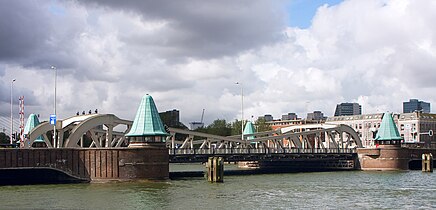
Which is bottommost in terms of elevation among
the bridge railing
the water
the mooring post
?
the water

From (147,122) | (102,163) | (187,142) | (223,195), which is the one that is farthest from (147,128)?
(187,142)

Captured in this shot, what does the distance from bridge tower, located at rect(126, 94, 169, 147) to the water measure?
574 cm

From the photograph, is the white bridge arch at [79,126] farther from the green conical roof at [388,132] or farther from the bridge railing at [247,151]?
the green conical roof at [388,132]

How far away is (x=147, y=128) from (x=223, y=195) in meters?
20.0

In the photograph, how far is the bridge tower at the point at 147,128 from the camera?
82250 millimetres

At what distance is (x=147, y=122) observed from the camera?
273ft

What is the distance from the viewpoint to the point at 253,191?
Result: 71.2 metres

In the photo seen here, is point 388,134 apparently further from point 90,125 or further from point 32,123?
point 32,123

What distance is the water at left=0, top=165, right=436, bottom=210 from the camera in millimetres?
57103

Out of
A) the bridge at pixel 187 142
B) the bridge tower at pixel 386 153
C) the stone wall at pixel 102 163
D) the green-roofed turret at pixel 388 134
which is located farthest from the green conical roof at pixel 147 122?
the green-roofed turret at pixel 388 134

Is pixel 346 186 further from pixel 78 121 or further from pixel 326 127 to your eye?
pixel 326 127

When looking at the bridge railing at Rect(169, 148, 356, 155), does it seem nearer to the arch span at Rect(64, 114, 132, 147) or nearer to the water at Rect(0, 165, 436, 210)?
the arch span at Rect(64, 114, 132, 147)

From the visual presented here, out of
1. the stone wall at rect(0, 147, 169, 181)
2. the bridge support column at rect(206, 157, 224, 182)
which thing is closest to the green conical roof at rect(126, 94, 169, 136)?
the stone wall at rect(0, 147, 169, 181)

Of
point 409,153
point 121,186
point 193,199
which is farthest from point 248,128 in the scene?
point 193,199
